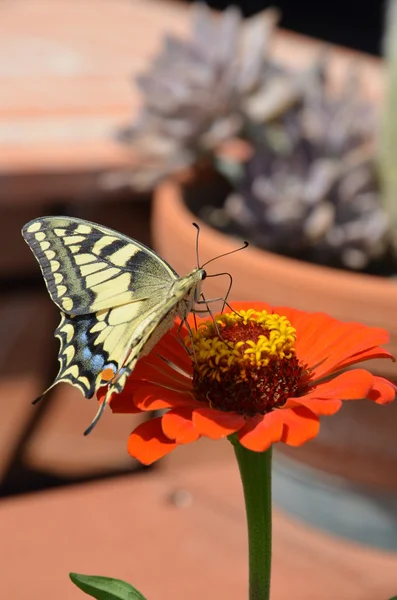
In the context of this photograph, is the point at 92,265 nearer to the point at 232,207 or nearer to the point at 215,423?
→ the point at 215,423

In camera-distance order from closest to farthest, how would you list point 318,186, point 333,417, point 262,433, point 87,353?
1. point 262,433
2. point 87,353
3. point 333,417
4. point 318,186

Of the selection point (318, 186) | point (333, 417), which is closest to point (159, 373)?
point (333, 417)

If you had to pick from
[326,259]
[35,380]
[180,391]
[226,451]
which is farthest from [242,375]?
[35,380]

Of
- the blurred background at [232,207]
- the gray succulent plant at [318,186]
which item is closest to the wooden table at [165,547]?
the blurred background at [232,207]

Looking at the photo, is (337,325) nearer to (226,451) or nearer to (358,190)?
(358,190)

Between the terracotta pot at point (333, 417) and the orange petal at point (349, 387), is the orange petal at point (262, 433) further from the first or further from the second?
the terracotta pot at point (333, 417)

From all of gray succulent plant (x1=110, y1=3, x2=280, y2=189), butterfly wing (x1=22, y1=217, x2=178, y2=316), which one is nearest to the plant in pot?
gray succulent plant (x1=110, y1=3, x2=280, y2=189)
